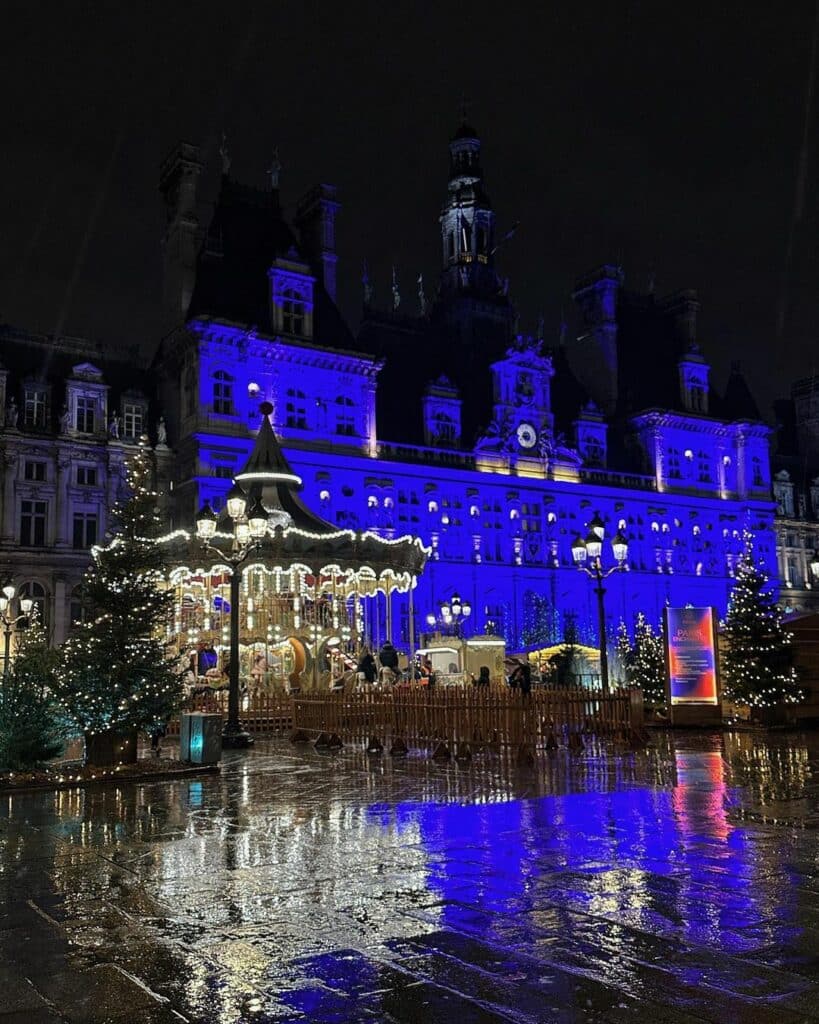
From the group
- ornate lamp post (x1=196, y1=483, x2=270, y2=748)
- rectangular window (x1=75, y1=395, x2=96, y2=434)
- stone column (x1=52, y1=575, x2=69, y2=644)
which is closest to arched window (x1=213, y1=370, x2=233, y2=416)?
rectangular window (x1=75, y1=395, x2=96, y2=434)

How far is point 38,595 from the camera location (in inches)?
1697

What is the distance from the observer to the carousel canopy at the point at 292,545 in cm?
2814

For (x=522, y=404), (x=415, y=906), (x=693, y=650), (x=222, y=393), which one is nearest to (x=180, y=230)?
(x=222, y=393)

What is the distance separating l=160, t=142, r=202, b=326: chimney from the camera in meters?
48.8

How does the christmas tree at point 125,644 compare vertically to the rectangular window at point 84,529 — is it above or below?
below

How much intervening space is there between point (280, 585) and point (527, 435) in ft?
93.1

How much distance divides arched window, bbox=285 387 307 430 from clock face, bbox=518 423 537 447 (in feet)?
46.8

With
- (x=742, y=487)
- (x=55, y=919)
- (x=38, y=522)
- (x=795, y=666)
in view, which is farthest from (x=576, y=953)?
(x=742, y=487)

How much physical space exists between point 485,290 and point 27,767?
166 feet

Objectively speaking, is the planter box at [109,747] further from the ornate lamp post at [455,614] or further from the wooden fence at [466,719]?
the ornate lamp post at [455,614]

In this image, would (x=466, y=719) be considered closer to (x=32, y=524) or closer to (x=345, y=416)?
(x=32, y=524)

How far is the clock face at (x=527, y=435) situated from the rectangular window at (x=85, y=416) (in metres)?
23.2

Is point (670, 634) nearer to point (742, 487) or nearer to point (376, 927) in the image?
point (376, 927)

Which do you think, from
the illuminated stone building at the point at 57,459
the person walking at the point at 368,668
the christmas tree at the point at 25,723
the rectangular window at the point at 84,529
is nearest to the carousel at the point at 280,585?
the person walking at the point at 368,668
